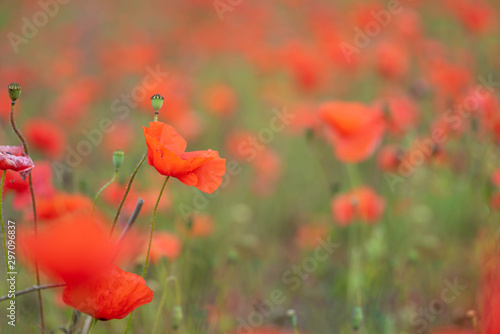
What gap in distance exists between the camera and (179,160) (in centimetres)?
90

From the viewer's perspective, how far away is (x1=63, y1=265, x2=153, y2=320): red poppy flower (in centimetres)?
82

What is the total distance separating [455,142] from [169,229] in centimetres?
151

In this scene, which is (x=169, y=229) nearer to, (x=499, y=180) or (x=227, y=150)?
(x=227, y=150)

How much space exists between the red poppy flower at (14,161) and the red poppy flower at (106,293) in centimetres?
25

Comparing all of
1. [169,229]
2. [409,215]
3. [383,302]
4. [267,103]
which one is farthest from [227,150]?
[383,302]

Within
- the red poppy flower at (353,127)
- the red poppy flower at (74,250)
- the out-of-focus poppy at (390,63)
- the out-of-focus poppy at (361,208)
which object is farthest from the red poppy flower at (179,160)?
the out-of-focus poppy at (390,63)

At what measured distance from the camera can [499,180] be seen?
5.45 feet

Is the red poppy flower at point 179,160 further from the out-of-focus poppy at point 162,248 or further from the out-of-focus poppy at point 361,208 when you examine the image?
the out-of-focus poppy at point 361,208

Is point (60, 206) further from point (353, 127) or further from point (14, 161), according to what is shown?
point (353, 127)

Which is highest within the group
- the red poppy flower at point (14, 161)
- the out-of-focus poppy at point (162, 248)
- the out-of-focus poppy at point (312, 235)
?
the red poppy flower at point (14, 161)

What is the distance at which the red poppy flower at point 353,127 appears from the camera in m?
1.96

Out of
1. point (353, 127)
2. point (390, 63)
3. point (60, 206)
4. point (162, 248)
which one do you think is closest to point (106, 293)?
point (60, 206)

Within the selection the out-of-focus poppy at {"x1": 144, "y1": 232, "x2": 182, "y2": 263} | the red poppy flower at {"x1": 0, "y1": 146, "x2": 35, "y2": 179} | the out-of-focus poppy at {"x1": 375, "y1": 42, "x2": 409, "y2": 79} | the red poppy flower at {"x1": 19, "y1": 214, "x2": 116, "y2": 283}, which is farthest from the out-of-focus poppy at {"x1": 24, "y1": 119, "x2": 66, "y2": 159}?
the out-of-focus poppy at {"x1": 375, "y1": 42, "x2": 409, "y2": 79}

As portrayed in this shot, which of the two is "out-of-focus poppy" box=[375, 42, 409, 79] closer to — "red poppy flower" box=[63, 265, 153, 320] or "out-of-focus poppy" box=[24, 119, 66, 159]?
"out-of-focus poppy" box=[24, 119, 66, 159]
